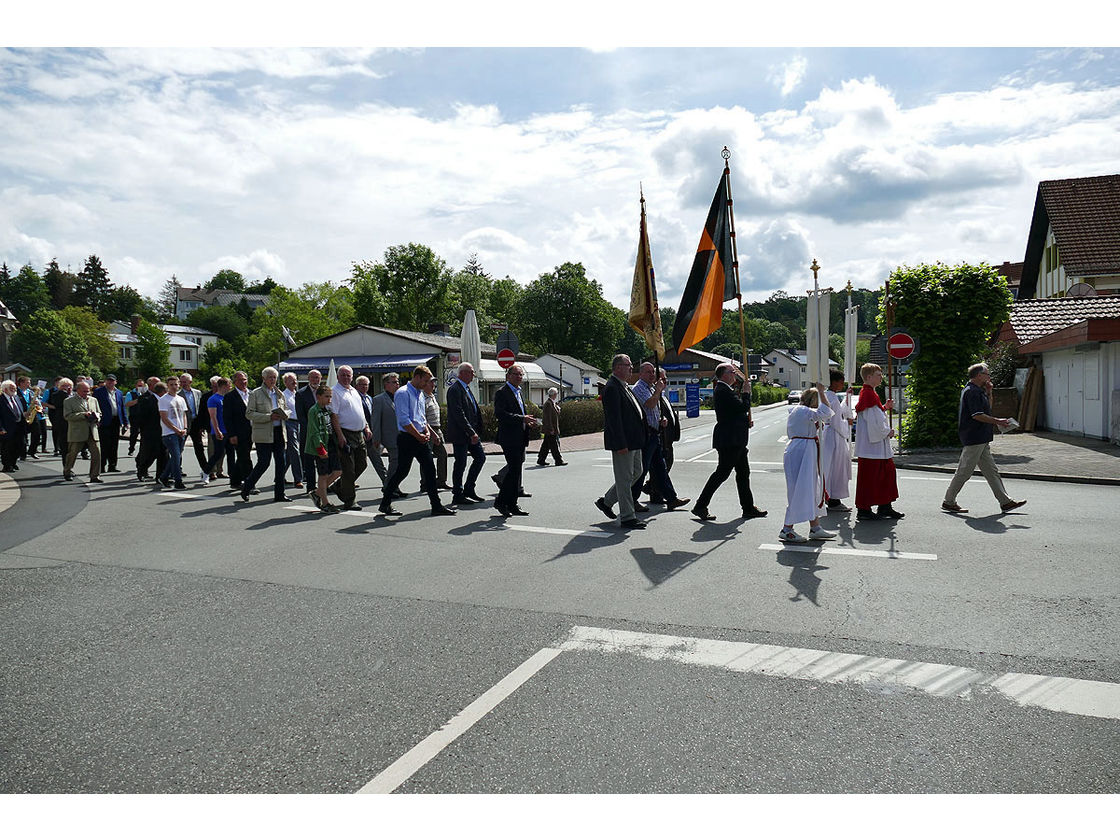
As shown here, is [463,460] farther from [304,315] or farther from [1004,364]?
[304,315]

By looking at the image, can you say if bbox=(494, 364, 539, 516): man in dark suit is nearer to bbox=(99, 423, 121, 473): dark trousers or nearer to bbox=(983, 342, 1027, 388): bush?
bbox=(99, 423, 121, 473): dark trousers

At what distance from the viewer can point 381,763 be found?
10.9ft

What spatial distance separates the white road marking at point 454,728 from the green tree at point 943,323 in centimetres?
1649

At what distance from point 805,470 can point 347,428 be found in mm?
5748

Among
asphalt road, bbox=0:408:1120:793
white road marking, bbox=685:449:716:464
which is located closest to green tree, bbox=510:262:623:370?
white road marking, bbox=685:449:716:464

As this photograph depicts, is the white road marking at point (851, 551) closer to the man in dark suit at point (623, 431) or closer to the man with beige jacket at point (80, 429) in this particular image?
the man in dark suit at point (623, 431)

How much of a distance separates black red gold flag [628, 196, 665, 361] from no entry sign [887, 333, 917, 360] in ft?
26.0

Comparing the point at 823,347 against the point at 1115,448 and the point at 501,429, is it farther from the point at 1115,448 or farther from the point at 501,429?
the point at 1115,448

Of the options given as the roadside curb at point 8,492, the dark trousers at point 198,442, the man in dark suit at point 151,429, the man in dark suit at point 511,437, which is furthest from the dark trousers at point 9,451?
the man in dark suit at point 511,437

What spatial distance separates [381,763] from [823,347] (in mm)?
7704

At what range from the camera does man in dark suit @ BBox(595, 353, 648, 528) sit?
29.0 feet

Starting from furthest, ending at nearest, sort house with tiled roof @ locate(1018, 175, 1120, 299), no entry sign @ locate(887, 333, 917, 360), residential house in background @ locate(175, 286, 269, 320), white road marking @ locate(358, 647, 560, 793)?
residential house in background @ locate(175, 286, 269, 320), house with tiled roof @ locate(1018, 175, 1120, 299), no entry sign @ locate(887, 333, 917, 360), white road marking @ locate(358, 647, 560, 793)

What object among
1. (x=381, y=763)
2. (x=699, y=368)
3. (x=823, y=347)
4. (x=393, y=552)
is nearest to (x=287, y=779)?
(x=381, y=763)

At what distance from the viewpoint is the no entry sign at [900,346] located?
1741cm
